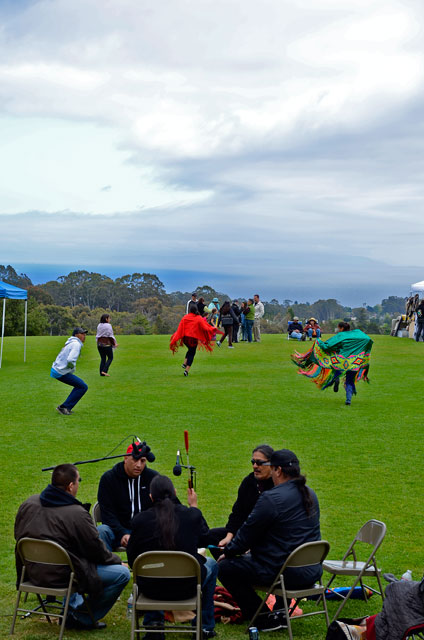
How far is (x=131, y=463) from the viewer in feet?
21.5

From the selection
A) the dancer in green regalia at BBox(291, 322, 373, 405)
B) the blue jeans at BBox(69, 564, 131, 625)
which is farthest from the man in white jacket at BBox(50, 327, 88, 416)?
the blue jeans at BBox(69, 564, 131, 625)

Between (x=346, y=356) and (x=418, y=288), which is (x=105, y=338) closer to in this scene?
(x=346, y=356)

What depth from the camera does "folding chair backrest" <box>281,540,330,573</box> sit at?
211 inches

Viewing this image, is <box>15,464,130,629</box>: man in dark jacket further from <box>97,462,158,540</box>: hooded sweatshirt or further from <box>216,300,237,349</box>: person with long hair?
<box>216,300,237,349</box>: person with long hair

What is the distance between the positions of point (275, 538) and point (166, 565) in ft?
3.36

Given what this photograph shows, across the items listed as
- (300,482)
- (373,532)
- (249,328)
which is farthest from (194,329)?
(300,482)

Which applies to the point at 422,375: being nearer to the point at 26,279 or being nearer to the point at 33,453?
the point at 33,453

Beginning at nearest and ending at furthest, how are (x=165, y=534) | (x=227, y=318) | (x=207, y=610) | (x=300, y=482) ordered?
(x=165, y=534) < (x=207, y=610) < (x=300, y=482) < (x=227, y=318)

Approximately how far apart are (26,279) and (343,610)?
91451mm

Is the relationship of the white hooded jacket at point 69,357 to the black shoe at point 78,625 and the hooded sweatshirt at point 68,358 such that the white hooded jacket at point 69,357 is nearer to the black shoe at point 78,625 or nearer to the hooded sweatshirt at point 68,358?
the hooded sweatshirt at point 68,358

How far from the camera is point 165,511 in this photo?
17.4 ft

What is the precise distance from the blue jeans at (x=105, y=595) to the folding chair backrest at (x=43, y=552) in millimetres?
409

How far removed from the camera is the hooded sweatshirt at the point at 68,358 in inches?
548

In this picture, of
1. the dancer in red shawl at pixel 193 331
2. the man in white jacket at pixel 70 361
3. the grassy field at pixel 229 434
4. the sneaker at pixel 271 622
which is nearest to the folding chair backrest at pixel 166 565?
the grassy field at pixel 229 434
